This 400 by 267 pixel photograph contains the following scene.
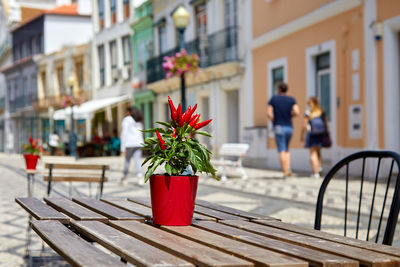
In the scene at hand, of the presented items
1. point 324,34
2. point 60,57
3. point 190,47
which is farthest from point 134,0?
point 324,34

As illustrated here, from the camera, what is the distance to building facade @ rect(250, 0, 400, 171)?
1309 centimetres

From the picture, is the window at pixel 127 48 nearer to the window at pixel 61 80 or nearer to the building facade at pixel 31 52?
the window at pixel 61 80

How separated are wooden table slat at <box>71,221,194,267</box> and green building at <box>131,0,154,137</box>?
27564mm

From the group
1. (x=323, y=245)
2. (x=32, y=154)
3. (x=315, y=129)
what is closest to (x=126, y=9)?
Answer: (x=315, y=129)

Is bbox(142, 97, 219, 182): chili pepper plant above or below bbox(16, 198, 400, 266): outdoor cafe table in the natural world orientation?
above

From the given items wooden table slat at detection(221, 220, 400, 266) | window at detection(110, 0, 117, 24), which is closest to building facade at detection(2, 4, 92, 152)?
window at detection(110, 0, 117, 24)

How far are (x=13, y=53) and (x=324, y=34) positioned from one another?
43.2 m

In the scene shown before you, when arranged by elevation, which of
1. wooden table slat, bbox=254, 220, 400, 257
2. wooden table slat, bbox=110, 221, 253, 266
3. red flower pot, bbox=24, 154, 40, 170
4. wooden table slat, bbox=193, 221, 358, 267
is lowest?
wooden table slat, bbox=254, 220, 400, 257

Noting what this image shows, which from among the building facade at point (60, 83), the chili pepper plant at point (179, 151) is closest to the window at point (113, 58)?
the building facade at point (60, 83)

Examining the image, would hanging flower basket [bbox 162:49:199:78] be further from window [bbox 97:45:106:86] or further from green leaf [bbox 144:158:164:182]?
window [bbox 97:45:106:86]

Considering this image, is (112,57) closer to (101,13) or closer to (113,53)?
(113,53)

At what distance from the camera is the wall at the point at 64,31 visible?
153ft

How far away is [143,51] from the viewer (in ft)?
102

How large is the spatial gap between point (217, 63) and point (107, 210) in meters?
19.4
